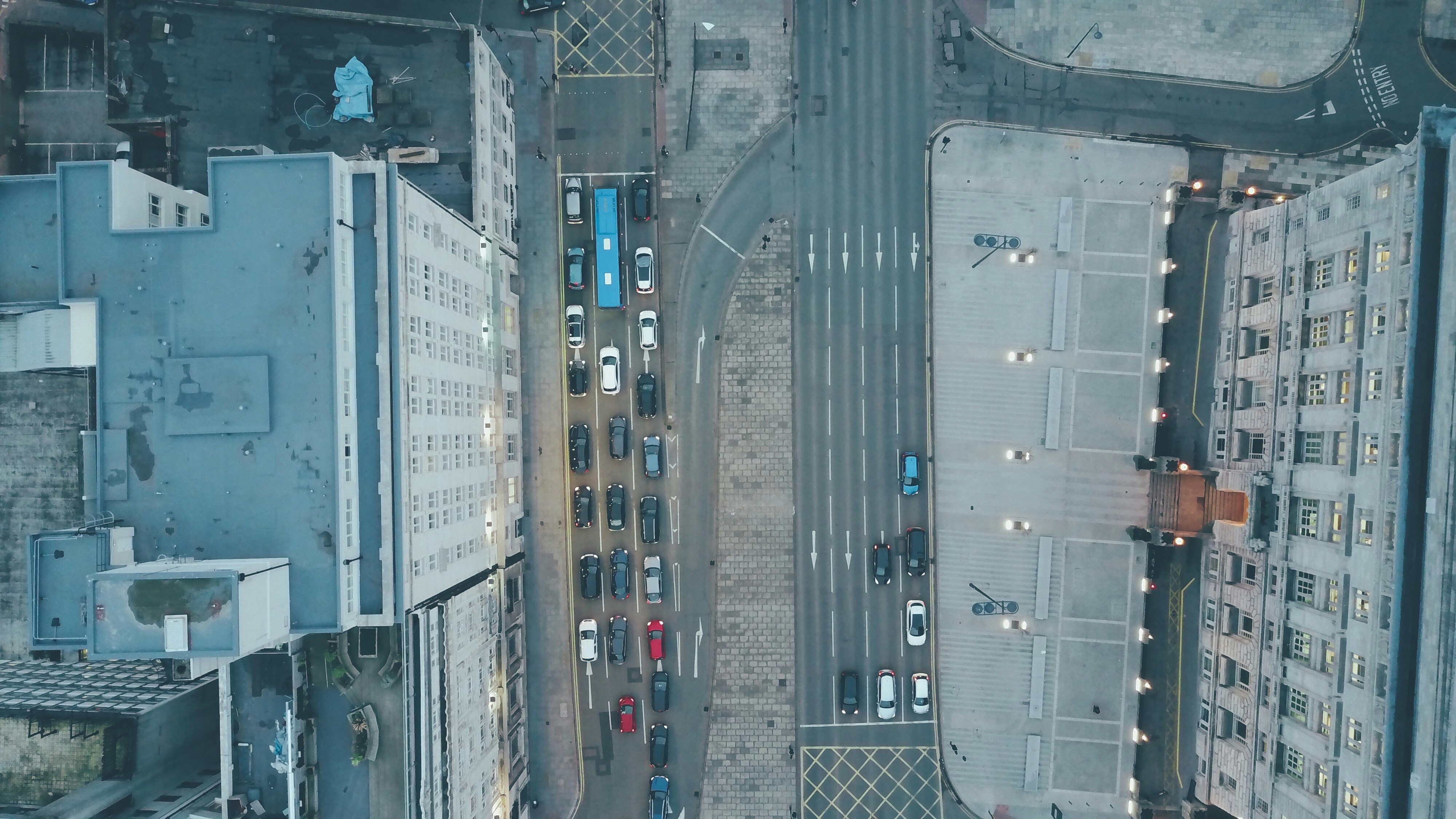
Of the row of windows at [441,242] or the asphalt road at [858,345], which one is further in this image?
the asphalt road at [858,345]

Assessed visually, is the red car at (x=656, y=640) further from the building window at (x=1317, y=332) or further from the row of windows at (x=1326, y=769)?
the building window at (x=1317, y=332)

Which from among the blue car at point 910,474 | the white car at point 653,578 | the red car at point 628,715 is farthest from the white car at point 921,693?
the red car at point 628,715

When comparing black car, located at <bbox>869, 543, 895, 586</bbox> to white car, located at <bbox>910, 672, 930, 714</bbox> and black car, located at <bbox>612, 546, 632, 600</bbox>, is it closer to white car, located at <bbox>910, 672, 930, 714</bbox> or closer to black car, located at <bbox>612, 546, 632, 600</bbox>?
white car, located at <bbox>910, 672, 930, 714</bbox>

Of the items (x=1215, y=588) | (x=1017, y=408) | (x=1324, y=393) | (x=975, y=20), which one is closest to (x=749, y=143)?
(x=975, y=20)

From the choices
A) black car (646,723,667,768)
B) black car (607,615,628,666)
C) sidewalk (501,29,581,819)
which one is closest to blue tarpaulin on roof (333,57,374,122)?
sidewalk (501,29,581,819)

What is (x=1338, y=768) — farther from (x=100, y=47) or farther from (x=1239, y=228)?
(x=100, y=47)

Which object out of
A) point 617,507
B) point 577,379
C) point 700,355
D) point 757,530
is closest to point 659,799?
point 757,530
